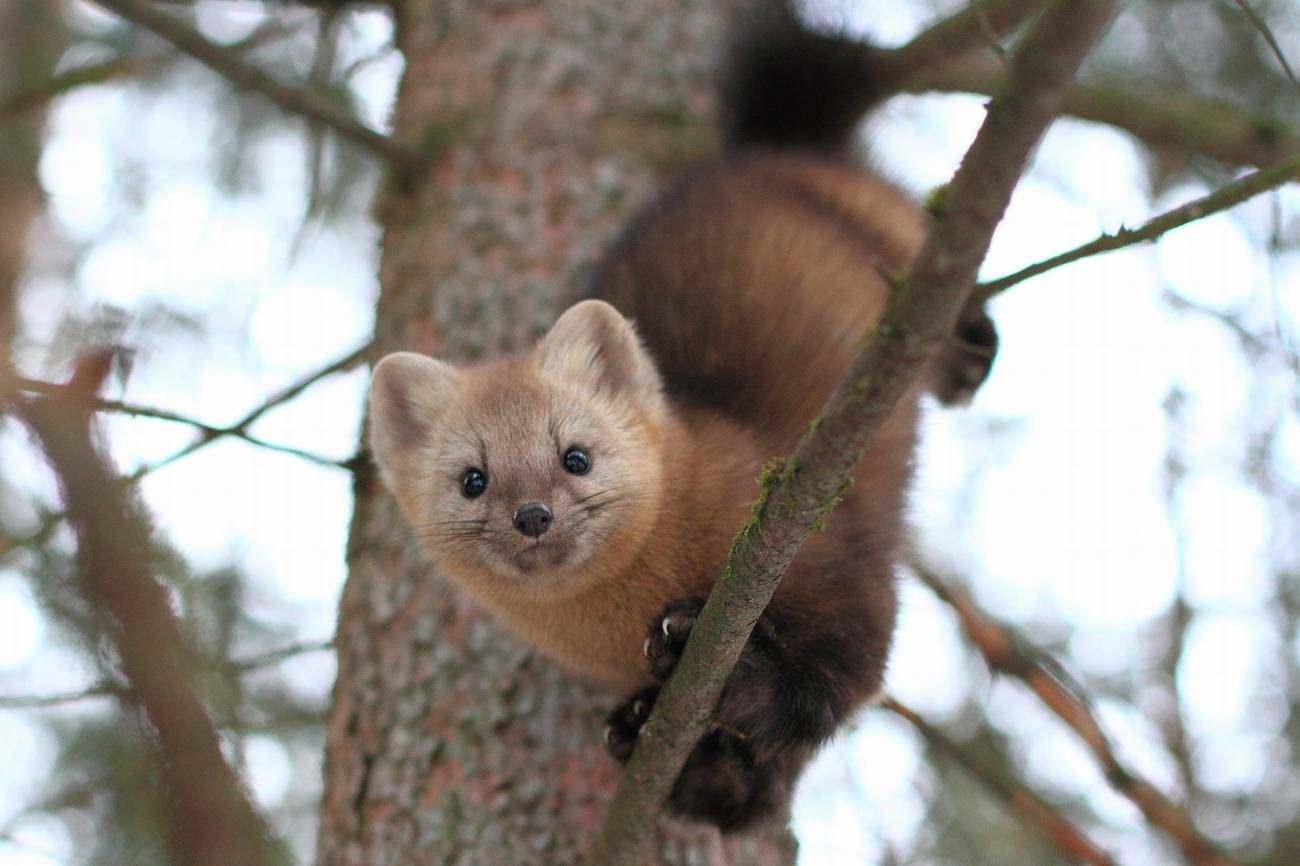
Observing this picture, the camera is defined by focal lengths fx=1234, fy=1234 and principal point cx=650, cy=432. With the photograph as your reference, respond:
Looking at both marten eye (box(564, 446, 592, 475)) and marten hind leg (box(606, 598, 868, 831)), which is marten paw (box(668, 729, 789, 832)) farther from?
marten eye (box(564, 446, 592, 475))

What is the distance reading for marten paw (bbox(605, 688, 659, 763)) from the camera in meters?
3.85

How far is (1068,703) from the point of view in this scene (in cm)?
499

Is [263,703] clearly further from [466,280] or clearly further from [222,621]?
[466,280]

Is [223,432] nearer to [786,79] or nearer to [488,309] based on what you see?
[488,309]

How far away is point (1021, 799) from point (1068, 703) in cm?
47

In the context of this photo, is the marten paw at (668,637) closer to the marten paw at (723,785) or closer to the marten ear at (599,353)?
the marten paw at (723,785)

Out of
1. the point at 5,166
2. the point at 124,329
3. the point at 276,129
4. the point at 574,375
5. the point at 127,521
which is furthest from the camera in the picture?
the point at 276,129

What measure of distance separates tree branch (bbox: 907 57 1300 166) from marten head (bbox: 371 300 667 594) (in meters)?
2.04

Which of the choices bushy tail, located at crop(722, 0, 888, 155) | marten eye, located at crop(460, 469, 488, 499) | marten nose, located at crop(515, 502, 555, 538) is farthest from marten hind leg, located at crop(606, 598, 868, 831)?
bushy tail, located at crop(722, 0, 888, 155)

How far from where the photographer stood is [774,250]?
490 cm

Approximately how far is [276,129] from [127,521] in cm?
714

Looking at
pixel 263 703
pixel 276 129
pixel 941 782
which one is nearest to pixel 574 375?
pixel 263 703

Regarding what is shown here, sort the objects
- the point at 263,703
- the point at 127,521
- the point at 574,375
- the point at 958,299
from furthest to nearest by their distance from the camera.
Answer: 1. the point at 263,703
2. the point at 574,375
3. the point at 958,299
4. the point at 127,521

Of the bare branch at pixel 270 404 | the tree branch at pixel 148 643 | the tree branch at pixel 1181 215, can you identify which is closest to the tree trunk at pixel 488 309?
the bare branch at pixel 270 404
